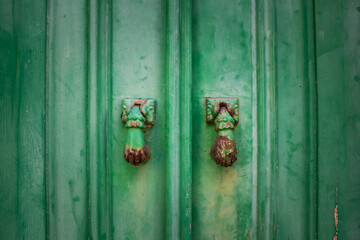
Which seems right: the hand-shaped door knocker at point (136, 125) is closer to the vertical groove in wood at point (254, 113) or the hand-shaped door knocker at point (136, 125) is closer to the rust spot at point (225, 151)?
the rust spot at point (225, 151)

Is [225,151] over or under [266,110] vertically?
under

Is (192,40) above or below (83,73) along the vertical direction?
above

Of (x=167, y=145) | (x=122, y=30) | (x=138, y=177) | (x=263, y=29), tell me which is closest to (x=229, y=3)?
(x=263, y=29)

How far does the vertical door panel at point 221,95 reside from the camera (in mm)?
533

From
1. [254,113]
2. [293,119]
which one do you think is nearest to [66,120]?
[254,113]

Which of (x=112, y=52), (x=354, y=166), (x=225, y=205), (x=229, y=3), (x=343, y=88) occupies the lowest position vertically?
(x=225, y=205)

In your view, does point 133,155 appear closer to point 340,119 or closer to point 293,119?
point 293,119

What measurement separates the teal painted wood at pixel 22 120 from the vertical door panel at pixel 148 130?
19cm

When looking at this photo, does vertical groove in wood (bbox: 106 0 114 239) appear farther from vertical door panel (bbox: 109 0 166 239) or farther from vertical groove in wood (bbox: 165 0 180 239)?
vertical groove in wood (bbox: 165 0 180 239)

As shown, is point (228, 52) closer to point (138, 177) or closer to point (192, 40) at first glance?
point (192, 40)

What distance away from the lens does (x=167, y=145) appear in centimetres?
49

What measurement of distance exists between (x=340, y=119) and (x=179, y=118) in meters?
0.46

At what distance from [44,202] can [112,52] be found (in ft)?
1.49

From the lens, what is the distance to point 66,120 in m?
0.50
